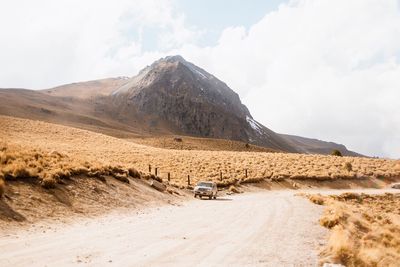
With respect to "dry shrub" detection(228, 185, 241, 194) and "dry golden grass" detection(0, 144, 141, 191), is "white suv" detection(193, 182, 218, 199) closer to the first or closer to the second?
"dry golden grass" detection(0, 144, 141, 191)

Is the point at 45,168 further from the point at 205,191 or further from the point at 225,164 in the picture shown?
the point at 225,164

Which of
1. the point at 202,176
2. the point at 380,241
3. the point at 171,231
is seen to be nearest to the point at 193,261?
the point at 171,231

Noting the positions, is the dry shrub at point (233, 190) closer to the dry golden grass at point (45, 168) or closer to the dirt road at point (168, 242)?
the dry golden grass at point (45, 168)

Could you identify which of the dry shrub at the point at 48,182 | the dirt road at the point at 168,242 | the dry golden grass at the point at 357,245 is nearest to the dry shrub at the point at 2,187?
the dry shrub at the point at 48,182

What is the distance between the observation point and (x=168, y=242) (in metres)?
13.1

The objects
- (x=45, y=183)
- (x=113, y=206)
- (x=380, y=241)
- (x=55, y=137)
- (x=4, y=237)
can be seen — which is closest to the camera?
(x=4, y=237)

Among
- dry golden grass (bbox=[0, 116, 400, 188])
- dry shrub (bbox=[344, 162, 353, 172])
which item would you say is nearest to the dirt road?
dry golden grass (bbox=[0, 116, 400, 188])

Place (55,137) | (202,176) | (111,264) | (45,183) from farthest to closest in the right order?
(55,137)
(202,176)
(45,183)
(111,264)

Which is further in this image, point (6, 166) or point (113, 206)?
point (113, 206)

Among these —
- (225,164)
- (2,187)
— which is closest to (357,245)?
(2,187)

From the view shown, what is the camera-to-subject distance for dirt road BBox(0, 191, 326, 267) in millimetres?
10516

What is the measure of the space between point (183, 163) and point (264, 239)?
1747 inches

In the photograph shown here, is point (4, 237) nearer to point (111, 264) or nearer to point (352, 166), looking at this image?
point (111, 264)

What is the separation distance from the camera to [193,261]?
10.4 m
